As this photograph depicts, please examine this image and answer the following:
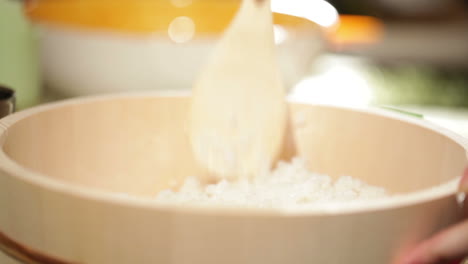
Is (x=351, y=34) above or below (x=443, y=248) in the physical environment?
below

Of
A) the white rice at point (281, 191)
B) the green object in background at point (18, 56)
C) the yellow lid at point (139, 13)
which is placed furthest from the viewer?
the yellow lid at point (139, 13)

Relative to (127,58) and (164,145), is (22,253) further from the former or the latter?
(127,58)

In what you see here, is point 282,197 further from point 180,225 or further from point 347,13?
point 347,13

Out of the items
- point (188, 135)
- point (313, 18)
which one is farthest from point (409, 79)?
point (188, 135)

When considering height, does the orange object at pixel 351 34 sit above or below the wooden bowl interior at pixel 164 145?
below

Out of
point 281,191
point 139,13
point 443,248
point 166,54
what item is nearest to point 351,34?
point 139,13

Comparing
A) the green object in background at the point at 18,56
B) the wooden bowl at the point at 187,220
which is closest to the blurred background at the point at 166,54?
the green object in background at the point at 18,56

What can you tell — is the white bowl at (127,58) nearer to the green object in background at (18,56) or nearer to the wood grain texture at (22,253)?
the green object in background at (18,56)

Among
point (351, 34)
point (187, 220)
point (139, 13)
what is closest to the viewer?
point (187, 220)
